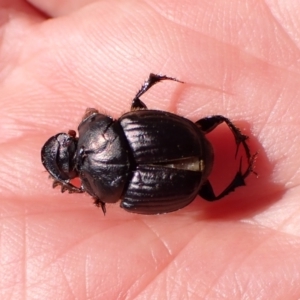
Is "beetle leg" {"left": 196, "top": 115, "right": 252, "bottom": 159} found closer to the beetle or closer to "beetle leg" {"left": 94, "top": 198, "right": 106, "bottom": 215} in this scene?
the beetle

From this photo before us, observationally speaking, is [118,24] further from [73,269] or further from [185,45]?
[73,269]

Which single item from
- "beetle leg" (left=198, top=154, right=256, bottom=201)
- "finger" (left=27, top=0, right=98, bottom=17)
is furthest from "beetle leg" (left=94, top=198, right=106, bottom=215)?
"finger" (left=27, top=0, right=98, bottom=17)

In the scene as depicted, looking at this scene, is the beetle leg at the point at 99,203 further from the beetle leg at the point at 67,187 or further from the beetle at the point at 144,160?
the beetle leg at the point at 67,187

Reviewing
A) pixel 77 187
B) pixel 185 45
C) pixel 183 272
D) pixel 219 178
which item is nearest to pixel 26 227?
pixel 77 187

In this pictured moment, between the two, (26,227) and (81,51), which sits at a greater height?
(81,51)

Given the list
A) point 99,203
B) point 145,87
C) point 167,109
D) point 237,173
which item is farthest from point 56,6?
point 237,173
